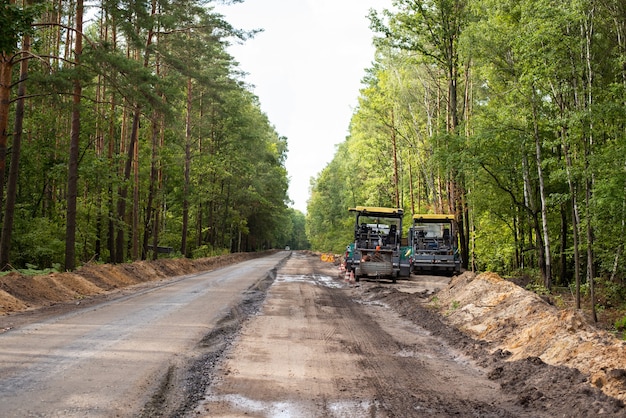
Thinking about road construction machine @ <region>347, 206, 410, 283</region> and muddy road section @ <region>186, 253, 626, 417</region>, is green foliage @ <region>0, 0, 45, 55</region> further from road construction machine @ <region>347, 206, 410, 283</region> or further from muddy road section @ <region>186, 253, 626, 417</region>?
road construction machine @ <region>347, 206, 410, 283</region>

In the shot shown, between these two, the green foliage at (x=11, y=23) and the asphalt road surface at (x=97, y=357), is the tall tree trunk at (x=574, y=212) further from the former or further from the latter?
the green foliage at (x=11, y=23)

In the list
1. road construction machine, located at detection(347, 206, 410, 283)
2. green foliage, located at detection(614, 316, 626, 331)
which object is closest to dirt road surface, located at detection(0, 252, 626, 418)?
green foliage, located at detection(614, 316, 626, 331)

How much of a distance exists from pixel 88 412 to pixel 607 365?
537 cm

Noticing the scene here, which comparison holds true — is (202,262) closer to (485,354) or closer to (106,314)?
(106,314)

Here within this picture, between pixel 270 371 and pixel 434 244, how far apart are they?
21788 mm

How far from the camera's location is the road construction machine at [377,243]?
69.1 ft

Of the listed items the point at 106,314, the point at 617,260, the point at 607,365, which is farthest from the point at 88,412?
the point at 617,260

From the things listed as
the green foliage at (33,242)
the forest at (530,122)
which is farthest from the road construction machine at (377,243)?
the green foliage at (33,242)

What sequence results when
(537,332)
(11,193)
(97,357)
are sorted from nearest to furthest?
1. (97,357)
2. (537,332)
3. (11,193)

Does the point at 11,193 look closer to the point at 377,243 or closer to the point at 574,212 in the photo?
the point at 377,243

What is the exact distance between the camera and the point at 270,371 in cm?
618

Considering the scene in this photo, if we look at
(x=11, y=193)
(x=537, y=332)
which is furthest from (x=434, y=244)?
(x=11, y=193)

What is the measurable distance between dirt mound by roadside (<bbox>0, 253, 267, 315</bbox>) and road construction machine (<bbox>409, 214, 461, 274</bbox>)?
13.0 m

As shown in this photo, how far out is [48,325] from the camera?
29.6 feet
